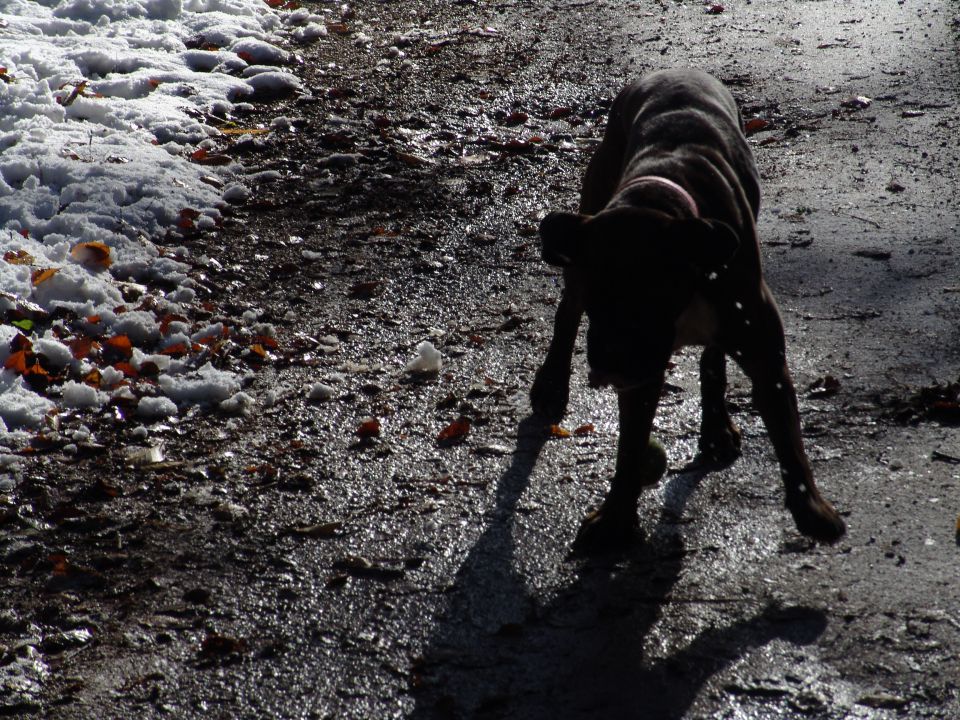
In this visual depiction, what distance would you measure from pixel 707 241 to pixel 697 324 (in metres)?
0.48

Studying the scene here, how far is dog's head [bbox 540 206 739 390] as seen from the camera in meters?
3.45

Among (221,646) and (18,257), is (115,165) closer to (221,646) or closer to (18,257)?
(18,257)

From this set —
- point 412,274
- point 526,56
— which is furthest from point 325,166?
point 526,56

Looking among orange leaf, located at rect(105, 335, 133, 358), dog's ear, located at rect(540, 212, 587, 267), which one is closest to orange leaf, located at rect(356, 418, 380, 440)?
orange leaf, located at rect(105, 335, 133, 358)

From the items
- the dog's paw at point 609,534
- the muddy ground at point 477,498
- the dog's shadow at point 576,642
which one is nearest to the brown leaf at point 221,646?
the muddy ground at point 477,498

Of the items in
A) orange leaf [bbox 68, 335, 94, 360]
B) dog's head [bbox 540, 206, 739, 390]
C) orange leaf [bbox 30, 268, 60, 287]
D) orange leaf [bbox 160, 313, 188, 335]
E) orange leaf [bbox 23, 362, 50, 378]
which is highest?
dog's head [bbox 540, 206, 739, 390]

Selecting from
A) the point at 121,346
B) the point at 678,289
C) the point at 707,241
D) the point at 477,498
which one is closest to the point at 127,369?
the point at 121,346

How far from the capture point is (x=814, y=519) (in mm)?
3799

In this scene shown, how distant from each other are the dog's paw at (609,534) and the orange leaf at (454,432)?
107cm

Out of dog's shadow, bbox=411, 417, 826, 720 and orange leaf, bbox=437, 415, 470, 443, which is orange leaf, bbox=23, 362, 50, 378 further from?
dog's shadow, bbox=411, 417, 826, 720

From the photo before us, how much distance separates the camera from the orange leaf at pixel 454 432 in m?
4.89

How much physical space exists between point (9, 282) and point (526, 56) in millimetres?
5929

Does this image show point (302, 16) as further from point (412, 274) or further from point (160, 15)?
point (412, 274)

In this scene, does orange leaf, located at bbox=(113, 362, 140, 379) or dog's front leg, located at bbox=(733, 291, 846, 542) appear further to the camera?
orange leaf, located at bbox=(113, 362, 140, 379)
